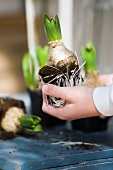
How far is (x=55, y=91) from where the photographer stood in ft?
2.74

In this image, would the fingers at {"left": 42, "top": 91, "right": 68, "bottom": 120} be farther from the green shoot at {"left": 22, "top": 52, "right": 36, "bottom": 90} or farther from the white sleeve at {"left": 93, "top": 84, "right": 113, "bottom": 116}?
the green shoot at {"left": 22, "top": 52, "right": 36, "bottom": 90}

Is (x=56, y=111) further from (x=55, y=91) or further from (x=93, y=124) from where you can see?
(x=93, y=124)

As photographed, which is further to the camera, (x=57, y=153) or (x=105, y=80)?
(x=105, y=80)

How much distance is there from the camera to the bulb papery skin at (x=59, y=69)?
2.86 ft

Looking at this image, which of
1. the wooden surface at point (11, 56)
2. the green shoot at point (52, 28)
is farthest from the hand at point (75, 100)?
the wooden surface at point (11, 56)

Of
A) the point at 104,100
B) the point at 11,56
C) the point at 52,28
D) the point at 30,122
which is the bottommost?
the point at 11,56

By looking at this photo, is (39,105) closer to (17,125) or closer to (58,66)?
(17,125)

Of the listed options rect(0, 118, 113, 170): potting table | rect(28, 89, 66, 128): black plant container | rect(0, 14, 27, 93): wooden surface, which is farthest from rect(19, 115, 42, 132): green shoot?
rect(0, 14, 27, 93): wooden surface

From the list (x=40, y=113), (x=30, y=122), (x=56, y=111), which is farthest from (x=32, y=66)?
(x=56, y=111)

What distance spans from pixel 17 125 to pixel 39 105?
14 cm

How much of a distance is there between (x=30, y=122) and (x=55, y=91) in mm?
184

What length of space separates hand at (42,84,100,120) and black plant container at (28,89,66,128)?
295mm

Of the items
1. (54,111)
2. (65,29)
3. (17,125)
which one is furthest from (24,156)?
(65,29)

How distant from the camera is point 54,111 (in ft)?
2.83
